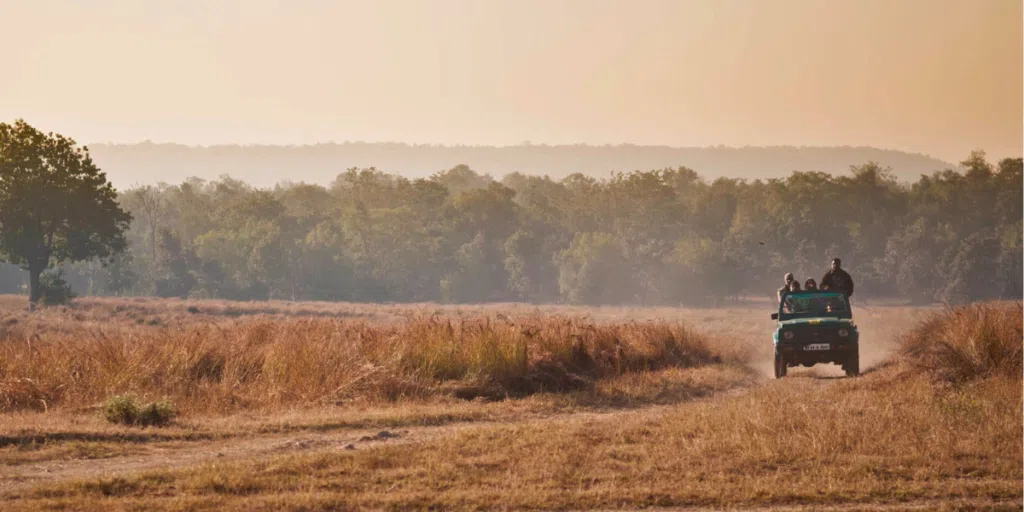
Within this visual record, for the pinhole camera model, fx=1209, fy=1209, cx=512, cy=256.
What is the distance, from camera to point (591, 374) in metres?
22.0

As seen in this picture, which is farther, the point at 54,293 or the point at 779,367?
the point at 54,293

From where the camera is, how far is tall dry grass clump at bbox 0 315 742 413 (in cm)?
1806

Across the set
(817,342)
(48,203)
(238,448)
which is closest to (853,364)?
(817,342)

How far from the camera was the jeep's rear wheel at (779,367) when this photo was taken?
2284 centimetres

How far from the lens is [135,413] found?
15625 mm

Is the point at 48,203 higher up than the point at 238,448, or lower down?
higher up

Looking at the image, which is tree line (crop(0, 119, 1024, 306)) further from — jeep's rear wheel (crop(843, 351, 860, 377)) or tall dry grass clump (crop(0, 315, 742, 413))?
tall dry grass clump (crop(0, 315, 742, 413))

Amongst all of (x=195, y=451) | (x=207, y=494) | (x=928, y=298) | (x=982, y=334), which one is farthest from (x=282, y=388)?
(x=928, y=298)

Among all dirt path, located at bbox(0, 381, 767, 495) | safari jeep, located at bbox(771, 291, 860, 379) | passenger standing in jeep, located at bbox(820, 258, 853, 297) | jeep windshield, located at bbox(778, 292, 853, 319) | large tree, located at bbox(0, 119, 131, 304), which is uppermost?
large tree, located at bbox(0, 119, 131, 304)

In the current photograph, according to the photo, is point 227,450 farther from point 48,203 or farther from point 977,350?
point 48,203

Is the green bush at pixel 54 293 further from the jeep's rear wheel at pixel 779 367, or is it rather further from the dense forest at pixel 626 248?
the jeep's rear wheel at pixel 779 367

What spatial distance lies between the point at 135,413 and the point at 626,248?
8882 cm

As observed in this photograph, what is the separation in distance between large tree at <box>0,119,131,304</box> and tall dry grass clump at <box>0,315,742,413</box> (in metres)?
41.4

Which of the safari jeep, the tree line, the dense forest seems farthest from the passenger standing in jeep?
the dense forest
